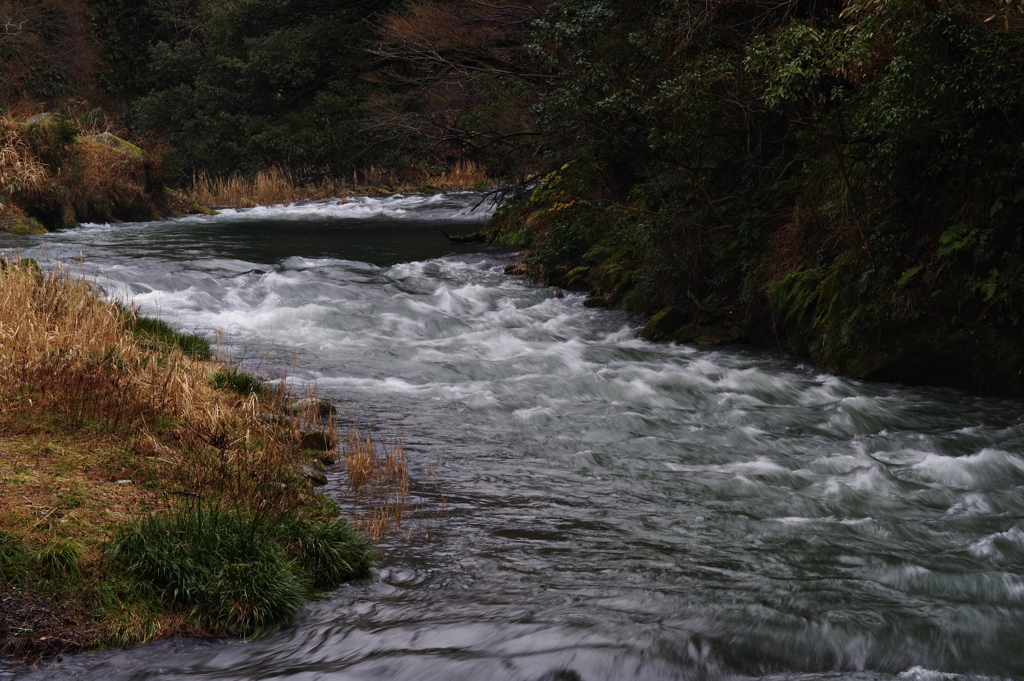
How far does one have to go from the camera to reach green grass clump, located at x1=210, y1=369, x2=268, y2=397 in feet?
29.3

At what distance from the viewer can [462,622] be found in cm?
510

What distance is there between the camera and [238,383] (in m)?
9.12

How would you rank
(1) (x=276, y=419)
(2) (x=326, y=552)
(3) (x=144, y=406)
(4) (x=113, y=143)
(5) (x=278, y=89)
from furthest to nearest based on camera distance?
(5) (x=278, y=89) < (4) (x=113, y=143) < (1) (x=276, y=419) < (3) (x=144, y=406) < (2) (x=326, y=552)

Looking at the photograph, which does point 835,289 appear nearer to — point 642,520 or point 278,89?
point 642,520

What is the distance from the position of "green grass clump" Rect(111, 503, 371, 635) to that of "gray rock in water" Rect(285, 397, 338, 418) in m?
3.20

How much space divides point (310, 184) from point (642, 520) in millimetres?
35879

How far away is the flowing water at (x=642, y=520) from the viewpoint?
190 inches

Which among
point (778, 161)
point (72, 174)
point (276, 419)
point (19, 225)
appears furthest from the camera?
point (72, 174)

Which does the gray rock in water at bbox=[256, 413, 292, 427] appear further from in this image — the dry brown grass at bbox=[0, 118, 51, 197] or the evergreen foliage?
the evergreen foliage

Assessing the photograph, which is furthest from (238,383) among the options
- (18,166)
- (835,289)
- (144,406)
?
(18,166)

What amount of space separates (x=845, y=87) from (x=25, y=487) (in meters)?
11.3

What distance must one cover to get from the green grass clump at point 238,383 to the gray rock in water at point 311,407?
1.12 ft

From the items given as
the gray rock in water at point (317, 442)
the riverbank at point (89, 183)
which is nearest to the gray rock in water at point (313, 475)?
the gray rock in water at point (317, 442)

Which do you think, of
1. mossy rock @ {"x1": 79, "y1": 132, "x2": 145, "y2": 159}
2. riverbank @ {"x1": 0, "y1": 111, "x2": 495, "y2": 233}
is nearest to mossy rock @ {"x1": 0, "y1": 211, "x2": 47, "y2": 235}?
riverbank @ {"x1": 0, "y1": 111, "x2": 495, "y2": 233}
